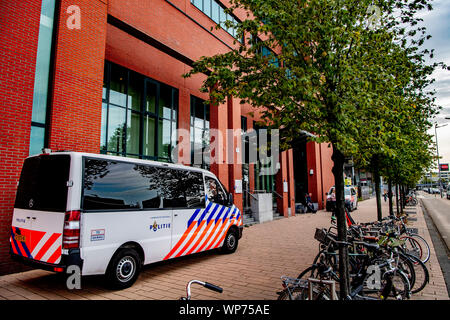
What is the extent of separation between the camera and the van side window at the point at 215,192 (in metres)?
7.20

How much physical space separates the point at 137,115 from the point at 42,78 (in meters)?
4.87

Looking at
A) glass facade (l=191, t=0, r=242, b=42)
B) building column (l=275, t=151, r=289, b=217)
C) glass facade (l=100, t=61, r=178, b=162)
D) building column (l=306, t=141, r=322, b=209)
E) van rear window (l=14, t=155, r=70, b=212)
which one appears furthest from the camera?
building column (l=306, t=141, r=322, b=209)

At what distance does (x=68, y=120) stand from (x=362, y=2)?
6699 millimetres

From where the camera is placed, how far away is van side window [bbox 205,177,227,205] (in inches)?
283

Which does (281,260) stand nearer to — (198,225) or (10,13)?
(198,225)

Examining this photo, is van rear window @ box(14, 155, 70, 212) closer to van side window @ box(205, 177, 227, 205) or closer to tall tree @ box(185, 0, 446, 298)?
tall tree @ box(185, 0, 446, 298)

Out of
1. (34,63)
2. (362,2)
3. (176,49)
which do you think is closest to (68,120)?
(34,63)

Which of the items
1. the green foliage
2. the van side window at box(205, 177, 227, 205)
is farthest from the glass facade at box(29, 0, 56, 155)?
the green foliage

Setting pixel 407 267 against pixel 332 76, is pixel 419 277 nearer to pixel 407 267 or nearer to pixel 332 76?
pixel 407 267

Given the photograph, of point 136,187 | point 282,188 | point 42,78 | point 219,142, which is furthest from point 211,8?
point 136,187

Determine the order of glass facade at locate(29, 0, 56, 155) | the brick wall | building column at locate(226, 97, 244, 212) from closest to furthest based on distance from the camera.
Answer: the brick wall
glass facade at locate(29, 0, 56, 155)
building column at locate(226, 97, 244, 212)

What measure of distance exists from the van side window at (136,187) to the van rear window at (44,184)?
357 millimetres

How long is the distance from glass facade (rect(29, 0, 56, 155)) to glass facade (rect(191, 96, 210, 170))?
24.8 feet

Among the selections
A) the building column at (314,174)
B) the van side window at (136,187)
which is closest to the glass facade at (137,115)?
the van side window at (136,187)
